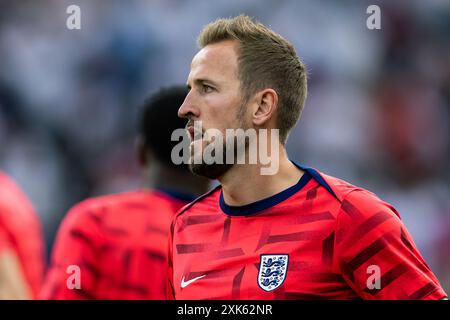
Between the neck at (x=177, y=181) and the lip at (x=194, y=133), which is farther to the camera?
the neck at (x=177, y=181)

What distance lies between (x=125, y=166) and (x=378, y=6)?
3220mm

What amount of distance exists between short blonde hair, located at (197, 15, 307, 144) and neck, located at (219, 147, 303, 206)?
0.17m

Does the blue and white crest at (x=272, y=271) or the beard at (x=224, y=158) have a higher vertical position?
the beard at (x=224, y=158)

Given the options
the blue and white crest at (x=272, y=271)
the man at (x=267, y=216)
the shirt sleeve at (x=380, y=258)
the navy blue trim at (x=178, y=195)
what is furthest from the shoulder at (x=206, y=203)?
the navy blue trim at (x=178, y=195)

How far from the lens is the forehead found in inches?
118

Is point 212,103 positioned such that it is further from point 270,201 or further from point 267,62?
point 270,201

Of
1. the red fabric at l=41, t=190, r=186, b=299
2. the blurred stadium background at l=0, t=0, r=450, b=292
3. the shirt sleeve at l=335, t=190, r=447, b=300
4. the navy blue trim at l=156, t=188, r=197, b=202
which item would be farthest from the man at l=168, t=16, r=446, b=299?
the blurred stadium background at l=0, t=0, r=450, b=292

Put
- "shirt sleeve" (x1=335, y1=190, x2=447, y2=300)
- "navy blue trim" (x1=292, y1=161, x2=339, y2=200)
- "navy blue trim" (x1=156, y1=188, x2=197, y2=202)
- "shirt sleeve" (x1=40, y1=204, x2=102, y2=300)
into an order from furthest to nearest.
Answer: 1. "navy blue trim" (x1=156, y1=188, x2=197, y2=202)
2. "shirt sleeve" (x1=40, y1=204, x2=102, y2=300)
3. "navy blue trim" (x1=292, y1=161, x2=339, y2=200)
4. "shirt sleeve" (x1=335, y1=190, x2=447, y2=300)

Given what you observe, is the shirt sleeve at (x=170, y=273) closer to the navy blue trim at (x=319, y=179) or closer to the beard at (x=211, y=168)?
the beard at (x=211, y=168)

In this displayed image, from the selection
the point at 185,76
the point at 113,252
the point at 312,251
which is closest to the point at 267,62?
the point at 312,251

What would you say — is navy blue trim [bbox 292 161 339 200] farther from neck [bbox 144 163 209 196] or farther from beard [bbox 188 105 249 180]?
neck [bbox 144 163 209 196]

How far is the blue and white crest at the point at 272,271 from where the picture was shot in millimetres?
2701

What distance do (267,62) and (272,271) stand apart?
32.4 inches

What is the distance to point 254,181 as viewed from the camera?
2992mm
